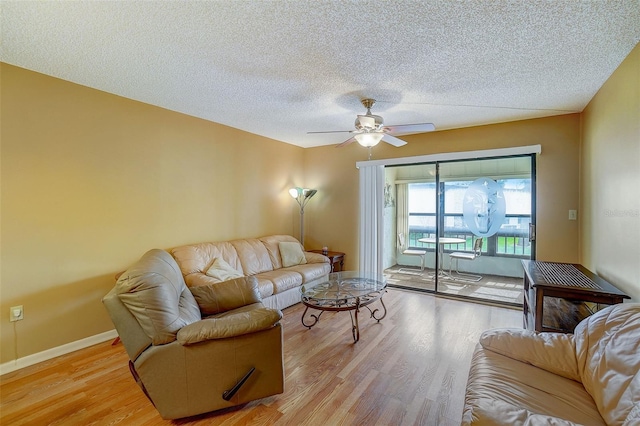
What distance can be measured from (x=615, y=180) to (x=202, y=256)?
4.24m

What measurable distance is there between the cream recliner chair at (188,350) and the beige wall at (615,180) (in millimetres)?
2655

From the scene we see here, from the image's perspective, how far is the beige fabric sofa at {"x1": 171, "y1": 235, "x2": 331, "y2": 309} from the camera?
335cm

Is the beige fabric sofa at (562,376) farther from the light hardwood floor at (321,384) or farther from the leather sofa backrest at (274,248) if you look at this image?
the leather sofa backrest at (274,248)

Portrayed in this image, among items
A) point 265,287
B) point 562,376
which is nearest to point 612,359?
point 562,376

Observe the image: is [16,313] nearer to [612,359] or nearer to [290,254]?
[290,254]

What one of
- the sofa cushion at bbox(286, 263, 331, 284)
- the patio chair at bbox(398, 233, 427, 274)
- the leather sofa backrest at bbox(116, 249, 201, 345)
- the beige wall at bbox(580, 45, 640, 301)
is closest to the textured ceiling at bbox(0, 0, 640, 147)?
the beige wall at bbox(580, 45, 640, 301)

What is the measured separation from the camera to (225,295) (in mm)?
2658

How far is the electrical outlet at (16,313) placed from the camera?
2.42 meters

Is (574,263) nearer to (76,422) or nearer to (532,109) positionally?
(532,109)

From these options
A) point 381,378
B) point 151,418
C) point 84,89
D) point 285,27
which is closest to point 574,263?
point 381,378

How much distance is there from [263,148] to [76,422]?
3.89 metres

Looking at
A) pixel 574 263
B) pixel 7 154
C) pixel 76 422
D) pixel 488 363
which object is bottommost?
pixel 76 422

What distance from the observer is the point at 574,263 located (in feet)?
11.5

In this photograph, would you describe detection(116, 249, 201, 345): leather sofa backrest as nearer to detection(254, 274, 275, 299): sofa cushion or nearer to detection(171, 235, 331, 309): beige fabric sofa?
detection(171, 235, 331, 309): beige fabric sofa
